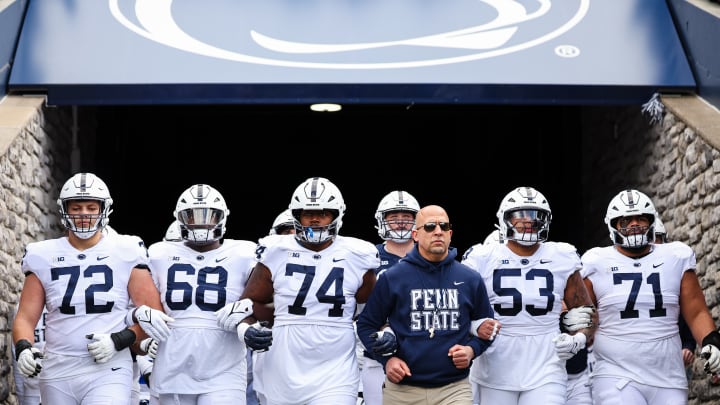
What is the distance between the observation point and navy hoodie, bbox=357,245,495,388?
7.64 m

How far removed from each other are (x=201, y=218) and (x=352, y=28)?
4496 mm

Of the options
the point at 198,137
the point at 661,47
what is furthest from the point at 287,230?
the point at 198,137

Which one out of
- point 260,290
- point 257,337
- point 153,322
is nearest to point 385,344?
point 257,337

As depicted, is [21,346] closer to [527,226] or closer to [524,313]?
[524,313]

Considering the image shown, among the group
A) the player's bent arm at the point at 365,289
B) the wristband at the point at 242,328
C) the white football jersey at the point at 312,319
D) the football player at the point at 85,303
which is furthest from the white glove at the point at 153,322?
the player's bent arm at the point at 365,289

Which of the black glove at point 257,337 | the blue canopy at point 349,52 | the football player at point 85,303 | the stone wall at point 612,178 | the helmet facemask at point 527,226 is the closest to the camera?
the black glove at point 257,337

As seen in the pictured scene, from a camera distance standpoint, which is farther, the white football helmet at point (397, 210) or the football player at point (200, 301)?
the white football helmet at point (397, 210)

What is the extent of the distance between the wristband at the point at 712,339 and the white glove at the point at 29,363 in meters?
4.48

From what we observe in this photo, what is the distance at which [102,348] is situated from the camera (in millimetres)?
7934

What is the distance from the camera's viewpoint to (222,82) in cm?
1155

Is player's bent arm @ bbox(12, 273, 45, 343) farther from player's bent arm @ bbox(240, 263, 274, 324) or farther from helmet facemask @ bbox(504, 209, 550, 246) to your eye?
helmet facemask @ bbox(504, 209, 550, 246)

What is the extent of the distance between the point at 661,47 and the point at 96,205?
6.20 m

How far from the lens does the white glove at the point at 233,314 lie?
7.95 metres

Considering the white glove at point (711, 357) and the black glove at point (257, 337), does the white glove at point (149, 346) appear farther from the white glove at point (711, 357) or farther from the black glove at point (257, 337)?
the white glove at point (711, 357)
